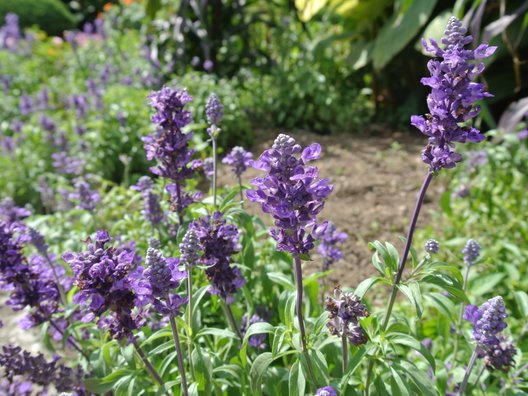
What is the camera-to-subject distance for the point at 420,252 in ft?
13.5

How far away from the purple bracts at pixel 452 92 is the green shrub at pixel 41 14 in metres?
15.7

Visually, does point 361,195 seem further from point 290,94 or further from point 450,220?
point 290,94

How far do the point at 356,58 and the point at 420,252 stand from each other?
3.01 meters

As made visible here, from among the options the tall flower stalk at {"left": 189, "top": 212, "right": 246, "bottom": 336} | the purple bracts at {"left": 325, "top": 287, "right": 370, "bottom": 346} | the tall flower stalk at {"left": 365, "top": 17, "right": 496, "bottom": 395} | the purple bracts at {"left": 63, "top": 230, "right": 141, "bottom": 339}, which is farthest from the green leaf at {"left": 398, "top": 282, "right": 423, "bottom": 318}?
the purple bracts at {"left": 63, "top": 230, "right": 141, "bottom": 339}

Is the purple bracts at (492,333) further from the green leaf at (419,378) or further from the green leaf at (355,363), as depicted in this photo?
the green leaf at (355,363)

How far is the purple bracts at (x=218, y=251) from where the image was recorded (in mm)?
1942

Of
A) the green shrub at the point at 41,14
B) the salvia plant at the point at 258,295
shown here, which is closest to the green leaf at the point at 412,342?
the salvia plant at the point at 258,295

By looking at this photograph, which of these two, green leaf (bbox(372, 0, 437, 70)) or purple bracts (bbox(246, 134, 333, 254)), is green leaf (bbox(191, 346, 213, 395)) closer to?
purple bracts (bbox(246, 134, 333, 254))

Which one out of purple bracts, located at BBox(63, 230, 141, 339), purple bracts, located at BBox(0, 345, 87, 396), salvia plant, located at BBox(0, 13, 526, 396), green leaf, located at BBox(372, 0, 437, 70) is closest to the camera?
salvia plant, located at BBox(0, 13, 526, 396)

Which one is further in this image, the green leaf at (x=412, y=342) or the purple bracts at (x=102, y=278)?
the green leaf at (x=412, y=342)

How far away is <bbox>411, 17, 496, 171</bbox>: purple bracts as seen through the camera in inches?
61.3

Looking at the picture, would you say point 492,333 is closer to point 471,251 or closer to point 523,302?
point 471,251

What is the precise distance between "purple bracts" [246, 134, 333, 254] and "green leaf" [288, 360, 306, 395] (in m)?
0.45

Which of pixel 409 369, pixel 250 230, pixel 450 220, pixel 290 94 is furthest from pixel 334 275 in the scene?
pixel 290 94
